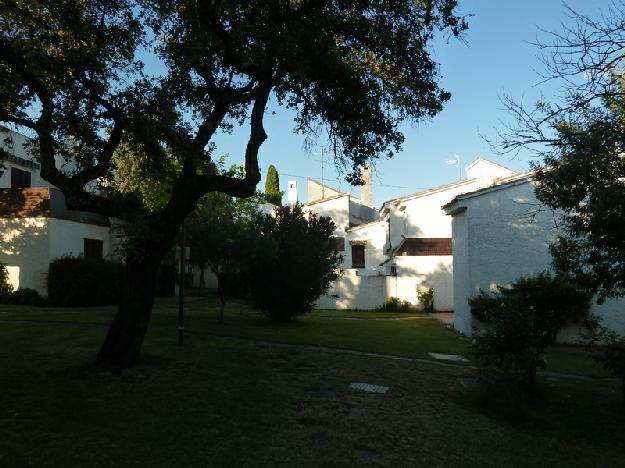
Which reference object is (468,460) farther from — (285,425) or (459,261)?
(459,261)

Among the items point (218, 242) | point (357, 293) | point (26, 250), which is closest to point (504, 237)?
point (218, 242)

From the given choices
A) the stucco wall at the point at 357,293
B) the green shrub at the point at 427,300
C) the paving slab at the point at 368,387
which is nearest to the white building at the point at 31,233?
the stucco wall at the point at 357,293

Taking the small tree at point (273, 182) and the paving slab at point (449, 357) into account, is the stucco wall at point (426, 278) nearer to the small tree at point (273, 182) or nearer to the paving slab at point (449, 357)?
the paving slab at point (449, 357)

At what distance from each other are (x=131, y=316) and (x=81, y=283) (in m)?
15.9

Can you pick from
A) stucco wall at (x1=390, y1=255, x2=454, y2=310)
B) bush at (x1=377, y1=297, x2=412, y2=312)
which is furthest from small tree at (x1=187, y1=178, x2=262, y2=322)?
stucco wall at (x1=390, y1=255, x2=454, y2=310)

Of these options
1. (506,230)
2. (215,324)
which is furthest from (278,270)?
(506,230)

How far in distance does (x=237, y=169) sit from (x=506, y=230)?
58.7ft

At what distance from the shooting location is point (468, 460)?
6.18m

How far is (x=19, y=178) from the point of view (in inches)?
1164

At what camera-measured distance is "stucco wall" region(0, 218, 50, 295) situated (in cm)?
2452

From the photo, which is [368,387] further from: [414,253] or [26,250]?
[414,253]

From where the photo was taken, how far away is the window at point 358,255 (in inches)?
1454

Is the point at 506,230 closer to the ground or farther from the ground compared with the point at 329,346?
farther from the ground

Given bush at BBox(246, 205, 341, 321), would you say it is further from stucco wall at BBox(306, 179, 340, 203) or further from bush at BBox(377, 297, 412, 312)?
stucco wall at BBox(306, 179, 340, 203)
